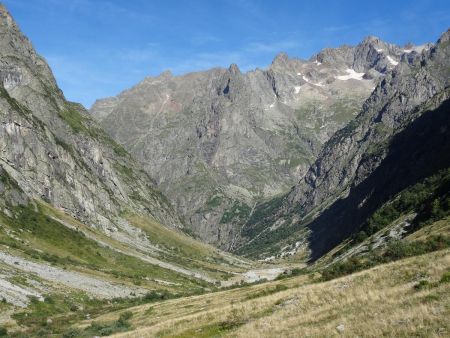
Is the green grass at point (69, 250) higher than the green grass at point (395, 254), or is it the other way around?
the green grass at point (395, 254)

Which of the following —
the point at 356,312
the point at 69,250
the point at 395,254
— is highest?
the point at 395,254

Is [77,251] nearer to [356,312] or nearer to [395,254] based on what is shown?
[395,254]

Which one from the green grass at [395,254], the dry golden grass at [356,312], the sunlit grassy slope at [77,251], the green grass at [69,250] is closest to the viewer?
the dry golden grass at [356,312]

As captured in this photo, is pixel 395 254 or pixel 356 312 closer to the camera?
pixel 356 312

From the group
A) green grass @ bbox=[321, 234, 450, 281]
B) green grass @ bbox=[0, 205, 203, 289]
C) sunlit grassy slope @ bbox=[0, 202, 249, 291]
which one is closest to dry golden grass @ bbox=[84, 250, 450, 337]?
green grass @ bbox=[321, 234, 450, 281]

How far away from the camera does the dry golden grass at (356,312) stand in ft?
66.2

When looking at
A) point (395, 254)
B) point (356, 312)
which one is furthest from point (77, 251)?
point (356, 312)

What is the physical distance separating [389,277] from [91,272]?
108558 mm

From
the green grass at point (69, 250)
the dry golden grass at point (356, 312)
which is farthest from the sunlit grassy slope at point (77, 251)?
the dry golden grass at point (356, 312)

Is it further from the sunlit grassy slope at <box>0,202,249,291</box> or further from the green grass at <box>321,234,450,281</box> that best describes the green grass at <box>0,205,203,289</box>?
the green grass at <box>321,234,450,281</box>

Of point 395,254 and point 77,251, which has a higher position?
point 395,254

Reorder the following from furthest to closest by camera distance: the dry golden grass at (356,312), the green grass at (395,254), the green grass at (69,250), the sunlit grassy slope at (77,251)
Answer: the green grass at (69,250) → the sunlit grassy slope at (77,251) → the green grass at (395,254) → the dry golden grass at (356,312)

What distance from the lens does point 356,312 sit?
24.5m

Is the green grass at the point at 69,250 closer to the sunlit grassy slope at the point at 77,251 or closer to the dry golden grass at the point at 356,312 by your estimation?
the sunlit grassy slope at the point at 77,251
